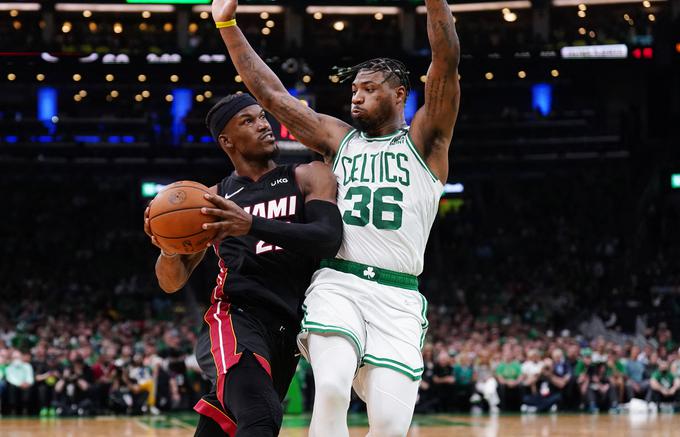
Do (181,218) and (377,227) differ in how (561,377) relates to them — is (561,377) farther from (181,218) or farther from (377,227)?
(181,218)

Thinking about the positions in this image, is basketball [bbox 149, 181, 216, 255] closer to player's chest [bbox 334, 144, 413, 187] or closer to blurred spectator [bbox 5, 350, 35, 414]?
player's chest [bbox 334, 144, 413, 187]

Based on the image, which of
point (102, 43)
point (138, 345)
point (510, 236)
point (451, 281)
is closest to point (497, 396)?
point (138, 345)

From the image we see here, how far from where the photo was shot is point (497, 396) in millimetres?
21000

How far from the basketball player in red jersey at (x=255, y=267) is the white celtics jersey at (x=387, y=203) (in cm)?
13

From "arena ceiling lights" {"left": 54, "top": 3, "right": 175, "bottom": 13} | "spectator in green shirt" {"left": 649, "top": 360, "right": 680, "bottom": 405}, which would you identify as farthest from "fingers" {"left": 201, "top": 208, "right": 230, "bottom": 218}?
"arena ceiling lights" {"left": 54, "top": 3, "right": 175, "bottom": 13}

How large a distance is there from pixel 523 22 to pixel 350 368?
33.4 meters

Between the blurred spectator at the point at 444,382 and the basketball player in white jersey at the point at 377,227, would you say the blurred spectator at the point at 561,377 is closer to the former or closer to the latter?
the blurred spectator at the point at 444,382

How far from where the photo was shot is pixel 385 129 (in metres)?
6.01

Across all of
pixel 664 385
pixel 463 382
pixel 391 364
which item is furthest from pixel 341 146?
Answer: pixel 664 385

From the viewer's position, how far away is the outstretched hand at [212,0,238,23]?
20.2ft

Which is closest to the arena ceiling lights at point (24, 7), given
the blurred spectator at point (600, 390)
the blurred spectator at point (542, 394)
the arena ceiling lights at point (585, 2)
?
the arena ceiling lights at point (585, 2)

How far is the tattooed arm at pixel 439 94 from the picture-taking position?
18.9ft

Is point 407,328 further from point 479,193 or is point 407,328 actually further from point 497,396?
point 479,193

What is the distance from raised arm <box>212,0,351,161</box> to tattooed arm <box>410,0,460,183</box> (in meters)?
0.50
